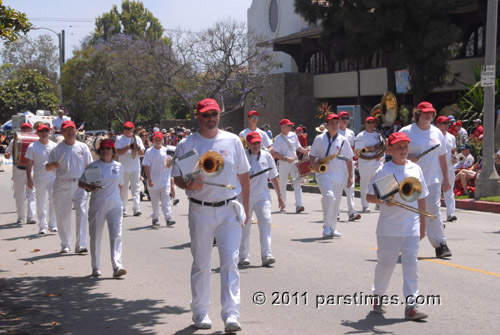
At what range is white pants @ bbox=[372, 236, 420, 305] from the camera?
702 centimetres

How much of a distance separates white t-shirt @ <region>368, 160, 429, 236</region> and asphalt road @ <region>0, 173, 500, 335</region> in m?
0.84

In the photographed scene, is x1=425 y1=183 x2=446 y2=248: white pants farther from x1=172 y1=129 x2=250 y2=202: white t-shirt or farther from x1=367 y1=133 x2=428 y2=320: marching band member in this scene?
x1=172 y1=129 x2=250 y2=202: white t-shirt

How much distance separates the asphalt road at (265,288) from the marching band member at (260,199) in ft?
0.73

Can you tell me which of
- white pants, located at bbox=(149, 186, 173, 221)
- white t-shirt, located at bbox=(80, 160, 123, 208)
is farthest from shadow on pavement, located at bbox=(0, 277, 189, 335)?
white pants, located at bbox=(149, 186, 173, 221)

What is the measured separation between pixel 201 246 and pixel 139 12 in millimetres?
94112

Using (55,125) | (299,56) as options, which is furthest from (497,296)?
(299,56)

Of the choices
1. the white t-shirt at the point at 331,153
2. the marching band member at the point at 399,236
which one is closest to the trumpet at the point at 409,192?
the marching band member at the point at 399,236

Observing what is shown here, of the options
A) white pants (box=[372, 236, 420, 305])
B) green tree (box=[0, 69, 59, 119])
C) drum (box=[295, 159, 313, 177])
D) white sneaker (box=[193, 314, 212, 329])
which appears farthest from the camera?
green tree (box=[0, 69, 59, 119])

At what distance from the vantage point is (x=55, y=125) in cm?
2303

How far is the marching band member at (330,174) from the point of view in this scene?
40.7 ft

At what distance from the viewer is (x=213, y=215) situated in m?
6.73

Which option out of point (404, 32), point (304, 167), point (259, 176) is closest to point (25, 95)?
point (404, 32)

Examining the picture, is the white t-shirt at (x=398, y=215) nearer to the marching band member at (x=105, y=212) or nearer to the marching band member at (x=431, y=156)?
the marching band member at (x=431, y=156)

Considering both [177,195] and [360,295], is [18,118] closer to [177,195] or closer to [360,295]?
[177,195]
